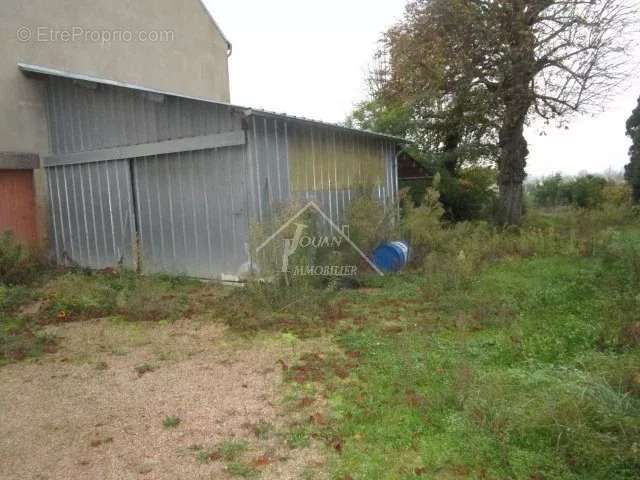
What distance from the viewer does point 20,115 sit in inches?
394

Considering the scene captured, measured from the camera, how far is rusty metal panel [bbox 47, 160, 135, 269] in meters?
9.48

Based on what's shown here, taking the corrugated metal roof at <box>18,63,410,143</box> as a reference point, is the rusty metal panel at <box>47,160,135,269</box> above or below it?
below

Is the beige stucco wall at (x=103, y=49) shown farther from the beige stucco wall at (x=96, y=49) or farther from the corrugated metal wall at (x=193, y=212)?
the corrugated metal wall at (x=193, y=212)

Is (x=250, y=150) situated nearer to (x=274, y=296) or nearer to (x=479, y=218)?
(x=274, y=296)

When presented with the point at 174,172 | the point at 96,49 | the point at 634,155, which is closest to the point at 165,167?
the point at 174,172

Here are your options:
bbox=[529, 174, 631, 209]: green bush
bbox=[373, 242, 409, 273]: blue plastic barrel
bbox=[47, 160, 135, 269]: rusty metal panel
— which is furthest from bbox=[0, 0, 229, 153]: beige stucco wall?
bbox=[529, 174, 631, 209]: green bush

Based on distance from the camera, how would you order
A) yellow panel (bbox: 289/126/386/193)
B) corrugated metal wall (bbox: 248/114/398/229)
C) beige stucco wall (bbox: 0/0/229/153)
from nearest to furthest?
corrugated metal wall (bbox: 248/114/398/229) < yellow panel (bbox: 289/126/386/193) < beige stucco wall (bbox: 0/0/229/153)

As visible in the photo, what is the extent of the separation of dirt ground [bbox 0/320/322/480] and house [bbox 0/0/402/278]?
9.00 feet

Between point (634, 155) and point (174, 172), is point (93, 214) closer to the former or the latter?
point (174, 172)

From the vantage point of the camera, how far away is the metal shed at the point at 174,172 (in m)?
7.93

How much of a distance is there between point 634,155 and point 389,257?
18829mm

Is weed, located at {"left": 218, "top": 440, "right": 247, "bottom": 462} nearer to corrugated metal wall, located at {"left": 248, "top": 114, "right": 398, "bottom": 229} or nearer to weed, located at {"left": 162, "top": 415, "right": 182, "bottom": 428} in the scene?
weed, located at {"left": 162, "top": 415, "right": 182, "bottom": 428}

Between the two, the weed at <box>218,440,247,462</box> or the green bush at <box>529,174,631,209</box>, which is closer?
the weed at <box>218,440,247,462</box>

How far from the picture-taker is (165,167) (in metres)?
8.80
